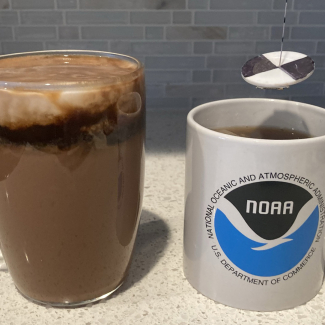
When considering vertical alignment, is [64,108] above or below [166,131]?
above

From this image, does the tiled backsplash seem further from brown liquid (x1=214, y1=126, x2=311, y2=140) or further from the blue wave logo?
the blue wave logo

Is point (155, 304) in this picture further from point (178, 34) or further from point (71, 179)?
point (178, 34)

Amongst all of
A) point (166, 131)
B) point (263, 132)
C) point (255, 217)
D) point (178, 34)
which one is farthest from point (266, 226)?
point (178, 34)

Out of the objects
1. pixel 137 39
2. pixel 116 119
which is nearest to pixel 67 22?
pixel 137 39

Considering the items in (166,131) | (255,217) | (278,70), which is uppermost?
(278,70)

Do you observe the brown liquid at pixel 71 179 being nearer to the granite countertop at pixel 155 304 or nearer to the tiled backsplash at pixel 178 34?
the granite countertop at pixel 155 304

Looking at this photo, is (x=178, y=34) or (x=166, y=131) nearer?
(x=166, y=131)
